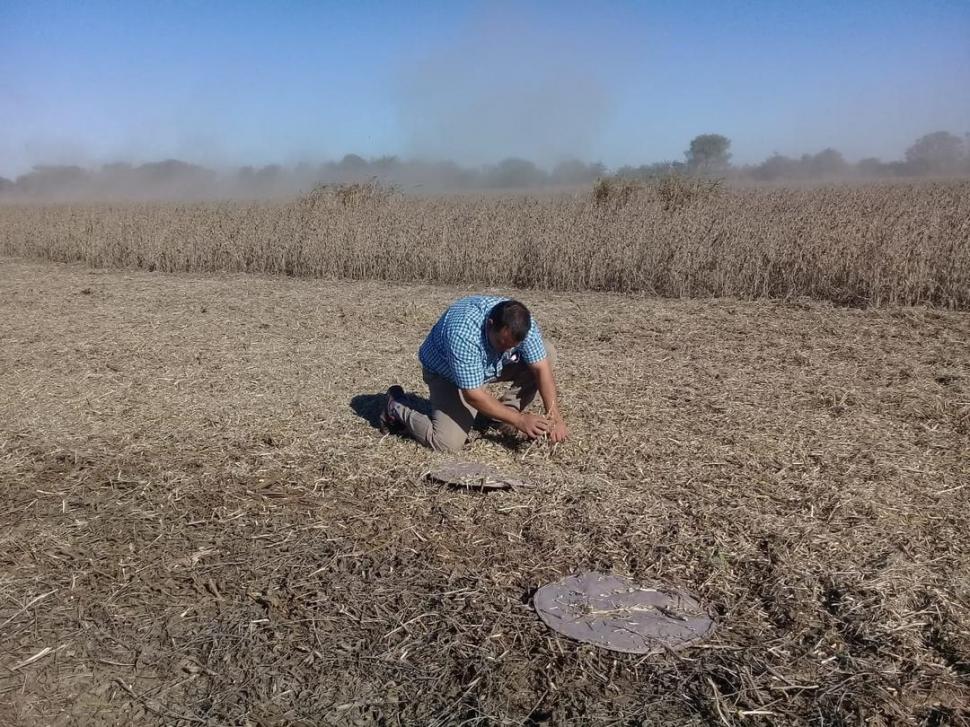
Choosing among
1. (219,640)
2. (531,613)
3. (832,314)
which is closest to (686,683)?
(531,613)

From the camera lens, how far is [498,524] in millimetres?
3555

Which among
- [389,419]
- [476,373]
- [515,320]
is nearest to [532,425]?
[476,373]

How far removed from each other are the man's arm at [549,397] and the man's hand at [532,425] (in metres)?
0.06

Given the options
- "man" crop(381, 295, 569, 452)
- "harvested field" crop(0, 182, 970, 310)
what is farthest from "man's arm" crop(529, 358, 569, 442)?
"harvested field" crop(0, 182, 970, 310)

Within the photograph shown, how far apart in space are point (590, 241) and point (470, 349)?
6524 millimetres

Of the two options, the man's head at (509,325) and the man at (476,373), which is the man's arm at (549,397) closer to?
the man at (476,373)

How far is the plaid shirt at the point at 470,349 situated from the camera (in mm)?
4141

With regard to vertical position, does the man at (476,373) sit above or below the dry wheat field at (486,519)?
above

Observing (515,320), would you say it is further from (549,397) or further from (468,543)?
(468,543)

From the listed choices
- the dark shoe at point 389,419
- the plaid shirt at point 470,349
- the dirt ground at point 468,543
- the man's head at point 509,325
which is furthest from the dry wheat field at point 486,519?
the man's head at point 509,325

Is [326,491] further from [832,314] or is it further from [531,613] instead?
[832,314]

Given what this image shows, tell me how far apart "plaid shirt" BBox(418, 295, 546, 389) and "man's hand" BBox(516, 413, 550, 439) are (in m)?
0.30

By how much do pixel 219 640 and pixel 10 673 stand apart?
2.13ft

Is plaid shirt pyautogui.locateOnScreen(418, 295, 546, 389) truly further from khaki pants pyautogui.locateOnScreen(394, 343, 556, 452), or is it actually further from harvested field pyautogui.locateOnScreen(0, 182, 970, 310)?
harvested field pyautogui.locateOnScreen(0, 182, 970, 310)
